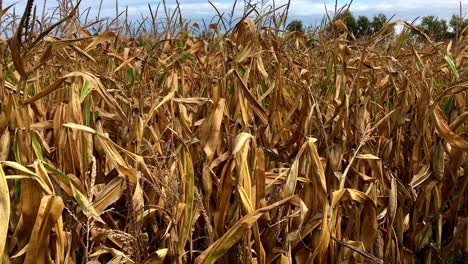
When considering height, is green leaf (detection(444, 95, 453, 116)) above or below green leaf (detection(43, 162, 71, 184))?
below

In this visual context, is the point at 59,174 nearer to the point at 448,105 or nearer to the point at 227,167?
the point at 227,167

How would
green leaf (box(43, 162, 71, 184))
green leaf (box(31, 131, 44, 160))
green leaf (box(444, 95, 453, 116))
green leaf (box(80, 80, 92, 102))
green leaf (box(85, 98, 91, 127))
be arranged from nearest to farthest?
1. green leaf (box(43, 162, 71, 184))
2. green leaf (box(31, 131, 44, 160))
3. green leaf (box(80, 80, 92, 102))
4. green leaf (box(85, 98, 91, 127))
5. green leaf (box(444, 95, 453, 116))

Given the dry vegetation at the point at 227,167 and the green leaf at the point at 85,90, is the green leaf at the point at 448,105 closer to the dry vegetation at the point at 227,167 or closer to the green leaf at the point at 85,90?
the dry vegetation at the point at 227,167

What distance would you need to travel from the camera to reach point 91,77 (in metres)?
1.40

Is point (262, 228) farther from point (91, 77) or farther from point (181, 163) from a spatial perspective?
point (91, 77)

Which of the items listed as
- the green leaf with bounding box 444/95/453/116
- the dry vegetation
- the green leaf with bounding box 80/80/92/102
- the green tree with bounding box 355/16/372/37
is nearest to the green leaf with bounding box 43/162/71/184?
the dry vegetation

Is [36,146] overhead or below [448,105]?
overhead

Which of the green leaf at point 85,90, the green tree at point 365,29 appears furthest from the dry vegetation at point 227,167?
the green tree at point 365,29

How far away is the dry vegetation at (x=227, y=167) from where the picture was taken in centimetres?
133

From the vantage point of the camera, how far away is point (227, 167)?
1.53 m

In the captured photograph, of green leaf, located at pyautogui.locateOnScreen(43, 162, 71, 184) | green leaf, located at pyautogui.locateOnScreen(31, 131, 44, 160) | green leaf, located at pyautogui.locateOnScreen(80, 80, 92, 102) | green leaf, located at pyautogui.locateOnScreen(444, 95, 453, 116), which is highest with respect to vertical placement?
green leaf, located at pyautogui.locateOnScreen(80, 80, 92, 102)

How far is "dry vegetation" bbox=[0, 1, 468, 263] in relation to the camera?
1.33 meters

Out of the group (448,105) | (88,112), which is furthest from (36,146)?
(448,105)

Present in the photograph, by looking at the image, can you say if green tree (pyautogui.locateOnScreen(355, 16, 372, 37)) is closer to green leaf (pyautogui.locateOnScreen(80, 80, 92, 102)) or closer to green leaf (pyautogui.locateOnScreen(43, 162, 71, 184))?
green leaf (pyautogui.locateOnScreen(80, 80, 92, 102))
